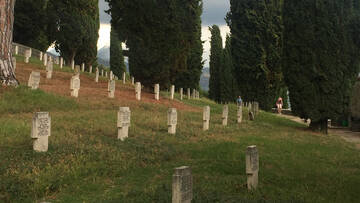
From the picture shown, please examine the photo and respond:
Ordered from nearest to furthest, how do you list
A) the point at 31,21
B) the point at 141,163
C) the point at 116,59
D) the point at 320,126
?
the point at 141,163
the point at 320,126
the point at 31,21
the point at 116,59

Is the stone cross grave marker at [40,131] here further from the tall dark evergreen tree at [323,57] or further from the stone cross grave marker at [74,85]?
the tall dark evergreen tree at [323,57]

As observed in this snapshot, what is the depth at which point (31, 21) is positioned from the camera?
129 ft

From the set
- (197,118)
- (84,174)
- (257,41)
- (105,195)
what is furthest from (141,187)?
(257,41)

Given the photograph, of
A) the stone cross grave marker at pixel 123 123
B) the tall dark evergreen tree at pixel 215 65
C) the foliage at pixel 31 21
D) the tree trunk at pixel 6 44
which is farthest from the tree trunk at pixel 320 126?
the foliage at pixel 31 21

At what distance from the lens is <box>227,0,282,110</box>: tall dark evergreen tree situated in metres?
29.7

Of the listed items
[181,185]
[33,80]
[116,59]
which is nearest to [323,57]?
[33,80]

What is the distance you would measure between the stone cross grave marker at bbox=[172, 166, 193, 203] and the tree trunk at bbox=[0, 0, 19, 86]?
1147 cm

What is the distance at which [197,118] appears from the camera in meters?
17.2

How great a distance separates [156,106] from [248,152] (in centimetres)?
1141

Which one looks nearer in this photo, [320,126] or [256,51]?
[320,126]

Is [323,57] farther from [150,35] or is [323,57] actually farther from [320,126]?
[150,35]

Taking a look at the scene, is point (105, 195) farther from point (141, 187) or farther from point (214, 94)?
point (214, 94)

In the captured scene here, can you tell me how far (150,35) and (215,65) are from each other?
2193 centimetres

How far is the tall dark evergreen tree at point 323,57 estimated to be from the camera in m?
19.0
